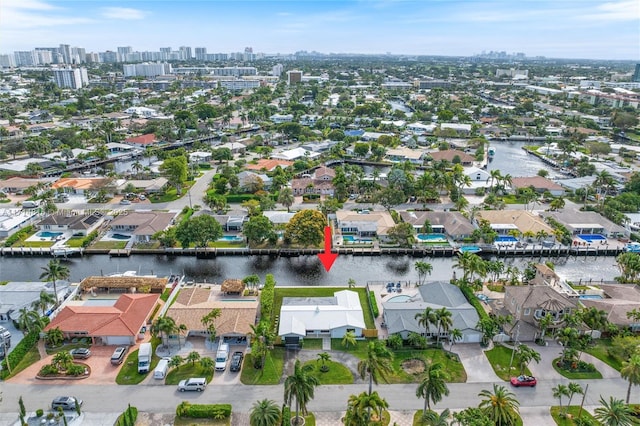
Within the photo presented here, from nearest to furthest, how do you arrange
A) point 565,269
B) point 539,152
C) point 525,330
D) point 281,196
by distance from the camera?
1. point 525,330
2. point 565,269
3. point 281,196
4. point 539,152

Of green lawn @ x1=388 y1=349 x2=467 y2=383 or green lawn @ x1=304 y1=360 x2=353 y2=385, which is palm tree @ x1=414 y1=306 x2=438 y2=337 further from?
green lawn @ x1=304 y1=360 x2=353 y2=385

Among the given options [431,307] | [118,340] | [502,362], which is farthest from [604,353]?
[118,340]

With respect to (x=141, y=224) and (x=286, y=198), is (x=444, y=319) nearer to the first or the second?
(x=286, y=198)

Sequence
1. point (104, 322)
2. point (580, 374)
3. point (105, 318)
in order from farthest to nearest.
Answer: point (105, 318), point (104, 322), point (580, 374)

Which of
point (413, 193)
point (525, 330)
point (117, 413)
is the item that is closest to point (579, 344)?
point (525, 330)

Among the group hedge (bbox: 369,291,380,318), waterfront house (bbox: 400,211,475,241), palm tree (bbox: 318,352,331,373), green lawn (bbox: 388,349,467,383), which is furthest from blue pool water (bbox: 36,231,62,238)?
green lawn (bbox: 388,349,467,383)

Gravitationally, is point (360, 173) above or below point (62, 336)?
above

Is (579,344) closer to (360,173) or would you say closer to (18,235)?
(360,173)

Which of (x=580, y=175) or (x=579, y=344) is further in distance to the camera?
(x=580, y=175)
